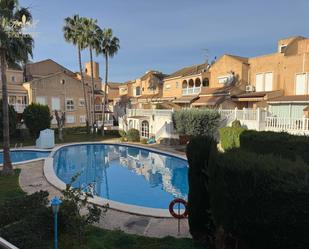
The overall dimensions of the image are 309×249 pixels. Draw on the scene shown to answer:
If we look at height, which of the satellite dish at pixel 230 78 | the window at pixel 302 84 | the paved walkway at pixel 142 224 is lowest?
the paved walkway at pixel 142 224

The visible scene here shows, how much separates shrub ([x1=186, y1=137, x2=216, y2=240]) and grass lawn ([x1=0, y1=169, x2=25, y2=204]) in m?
7.79

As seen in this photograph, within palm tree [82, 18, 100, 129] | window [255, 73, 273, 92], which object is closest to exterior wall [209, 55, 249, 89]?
window [255, 73, 273, 92]

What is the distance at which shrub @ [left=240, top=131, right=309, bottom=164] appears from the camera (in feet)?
40.6

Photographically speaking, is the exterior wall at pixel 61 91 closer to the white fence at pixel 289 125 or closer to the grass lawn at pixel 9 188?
the grass lawn at pixel 9 188

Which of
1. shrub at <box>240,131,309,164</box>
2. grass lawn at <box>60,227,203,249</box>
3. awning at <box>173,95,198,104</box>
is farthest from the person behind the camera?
awning at <box>173,95,198,104</box>

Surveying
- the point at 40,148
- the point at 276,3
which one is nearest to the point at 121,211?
the point at 276,3

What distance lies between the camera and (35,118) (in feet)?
96.7

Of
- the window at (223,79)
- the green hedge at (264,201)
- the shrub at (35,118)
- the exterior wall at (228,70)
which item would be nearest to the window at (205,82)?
the exterior wall at (228,70)

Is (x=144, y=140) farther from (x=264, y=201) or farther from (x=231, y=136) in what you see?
(x=264, y=201)

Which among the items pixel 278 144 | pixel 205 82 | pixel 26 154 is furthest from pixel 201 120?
pixel 26 154

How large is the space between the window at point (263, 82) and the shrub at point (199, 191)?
90.5ft

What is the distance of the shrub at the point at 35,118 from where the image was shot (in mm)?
29438

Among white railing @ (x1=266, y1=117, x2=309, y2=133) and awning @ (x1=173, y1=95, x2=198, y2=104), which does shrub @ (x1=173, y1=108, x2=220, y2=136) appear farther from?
awning @ (x1=173, y1=95, x2=198, y2=104)

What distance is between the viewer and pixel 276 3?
1702cm
